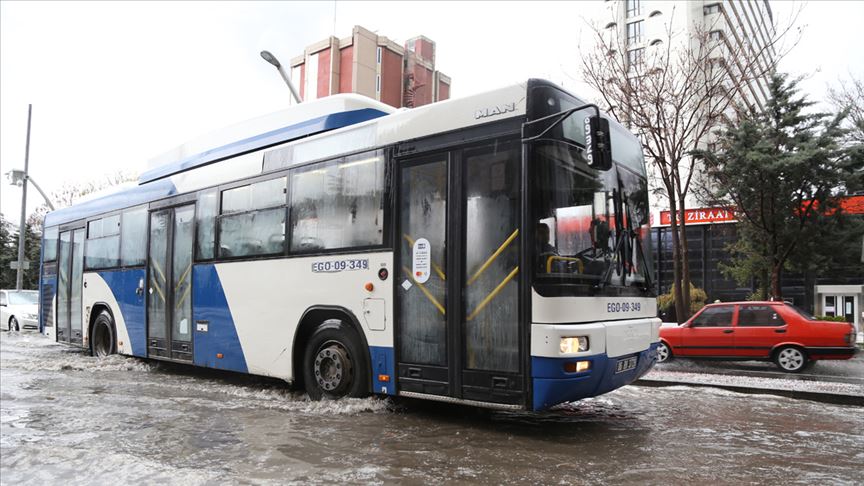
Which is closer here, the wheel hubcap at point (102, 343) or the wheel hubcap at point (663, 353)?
the wheel hubcap at point (102, 343)

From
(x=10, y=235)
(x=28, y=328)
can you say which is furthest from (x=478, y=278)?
(x=10, y=235)

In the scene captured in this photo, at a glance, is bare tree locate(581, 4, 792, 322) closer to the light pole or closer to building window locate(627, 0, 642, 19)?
the light pole

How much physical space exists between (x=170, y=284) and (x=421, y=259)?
5.49 meters

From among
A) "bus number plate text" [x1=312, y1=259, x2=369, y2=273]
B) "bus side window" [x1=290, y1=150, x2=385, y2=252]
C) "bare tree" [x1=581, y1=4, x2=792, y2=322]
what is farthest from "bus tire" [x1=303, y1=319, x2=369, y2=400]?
"bare tree" [x1=581, y1=4, x2=792, y2=322]

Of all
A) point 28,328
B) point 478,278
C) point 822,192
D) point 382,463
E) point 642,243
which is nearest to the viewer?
point 382,463

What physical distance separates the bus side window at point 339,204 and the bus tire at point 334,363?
3.32 feet

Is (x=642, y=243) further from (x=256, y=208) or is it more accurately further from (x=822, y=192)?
(x=822, y=192)

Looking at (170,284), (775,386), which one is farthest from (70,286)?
(775,386)

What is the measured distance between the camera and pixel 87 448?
5.61 m

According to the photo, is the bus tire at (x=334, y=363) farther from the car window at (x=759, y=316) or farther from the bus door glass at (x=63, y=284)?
the car window at (x=759, y=316)

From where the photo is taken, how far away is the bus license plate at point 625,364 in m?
6.09

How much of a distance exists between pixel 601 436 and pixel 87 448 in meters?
4.85

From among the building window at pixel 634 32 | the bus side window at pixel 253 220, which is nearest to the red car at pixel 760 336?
the bus side window at pixel 253 220

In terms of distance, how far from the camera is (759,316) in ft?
41.0
